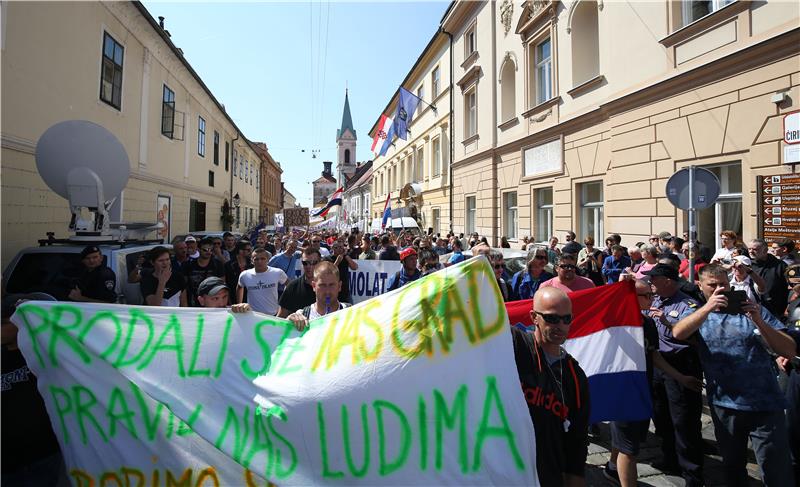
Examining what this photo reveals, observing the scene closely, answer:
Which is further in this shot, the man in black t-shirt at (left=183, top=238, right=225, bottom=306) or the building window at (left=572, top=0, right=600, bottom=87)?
the building window at (left=572, top=0, right=600, bottom=87)

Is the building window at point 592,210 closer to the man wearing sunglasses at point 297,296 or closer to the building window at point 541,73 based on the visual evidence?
the building window at point 541,73

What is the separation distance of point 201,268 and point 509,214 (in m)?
12.3

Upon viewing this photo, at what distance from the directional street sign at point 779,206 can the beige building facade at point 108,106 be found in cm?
1336

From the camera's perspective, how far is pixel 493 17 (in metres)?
16.3

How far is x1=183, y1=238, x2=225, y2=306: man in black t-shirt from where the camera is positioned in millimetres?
5895

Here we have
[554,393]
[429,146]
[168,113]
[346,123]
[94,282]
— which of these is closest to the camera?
[554,393]

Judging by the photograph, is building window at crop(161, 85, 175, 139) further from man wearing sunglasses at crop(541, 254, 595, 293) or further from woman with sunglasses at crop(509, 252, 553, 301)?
man wearing sunglasses at crop(541, 254, 595, 293)

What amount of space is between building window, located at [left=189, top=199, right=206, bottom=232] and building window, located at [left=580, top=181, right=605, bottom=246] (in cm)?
1654

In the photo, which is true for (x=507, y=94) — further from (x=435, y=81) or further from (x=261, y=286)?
(x=261, y=286)

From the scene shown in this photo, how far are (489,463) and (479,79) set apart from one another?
17.7 metres

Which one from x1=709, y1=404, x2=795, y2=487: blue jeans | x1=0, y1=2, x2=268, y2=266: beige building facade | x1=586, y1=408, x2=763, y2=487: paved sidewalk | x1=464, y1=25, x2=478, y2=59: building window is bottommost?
x1=586, y1=408, x2=763, y2=487: paved sidewalk

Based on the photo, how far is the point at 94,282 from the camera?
4773 mm

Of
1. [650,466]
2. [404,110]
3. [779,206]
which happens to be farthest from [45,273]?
[404,110]

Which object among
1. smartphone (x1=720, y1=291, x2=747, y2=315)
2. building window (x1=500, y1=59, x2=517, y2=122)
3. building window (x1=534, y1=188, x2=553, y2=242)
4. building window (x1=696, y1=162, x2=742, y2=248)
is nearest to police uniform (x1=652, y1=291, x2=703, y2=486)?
smartphone (x1=720, y1=291, x2=747, y2=315)
